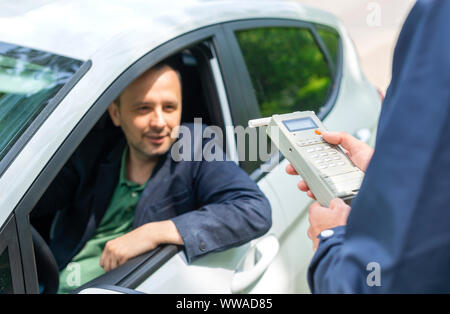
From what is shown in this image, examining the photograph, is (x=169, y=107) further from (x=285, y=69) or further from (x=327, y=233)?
(x=327, y=233)

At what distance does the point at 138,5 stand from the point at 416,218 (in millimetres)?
1450

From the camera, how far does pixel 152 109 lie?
1.82 metres

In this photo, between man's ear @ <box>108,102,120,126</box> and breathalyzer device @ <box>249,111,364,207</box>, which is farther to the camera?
man's ear @ <box>108,102,120,126</box>

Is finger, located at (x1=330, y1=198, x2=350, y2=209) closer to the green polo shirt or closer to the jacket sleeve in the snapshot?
the jacket sleeve

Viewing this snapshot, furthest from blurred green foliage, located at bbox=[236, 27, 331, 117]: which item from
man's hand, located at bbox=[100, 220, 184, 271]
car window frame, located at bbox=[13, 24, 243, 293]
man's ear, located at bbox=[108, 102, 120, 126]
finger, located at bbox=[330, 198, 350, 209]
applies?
finger, located at bbox=[330, 198, 350, 209]

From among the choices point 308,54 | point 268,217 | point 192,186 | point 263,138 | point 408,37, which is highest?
point 308,54

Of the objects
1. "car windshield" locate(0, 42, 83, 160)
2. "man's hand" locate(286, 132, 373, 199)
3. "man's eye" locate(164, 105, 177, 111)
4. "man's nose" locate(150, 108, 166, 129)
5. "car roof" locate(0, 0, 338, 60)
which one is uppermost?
"car roof" locate(0, 0, 338, 60)

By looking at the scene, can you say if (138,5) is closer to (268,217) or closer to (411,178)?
(268,217)

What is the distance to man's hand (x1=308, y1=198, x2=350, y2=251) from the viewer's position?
91 centimetres

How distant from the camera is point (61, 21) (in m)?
1.57

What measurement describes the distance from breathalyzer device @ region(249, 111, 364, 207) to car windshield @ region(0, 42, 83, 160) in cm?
60

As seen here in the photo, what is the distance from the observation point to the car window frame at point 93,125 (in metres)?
1.21

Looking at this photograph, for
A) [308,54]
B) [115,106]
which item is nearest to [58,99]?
[115,106]

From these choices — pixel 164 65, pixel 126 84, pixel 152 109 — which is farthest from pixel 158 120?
pixel 126 84
